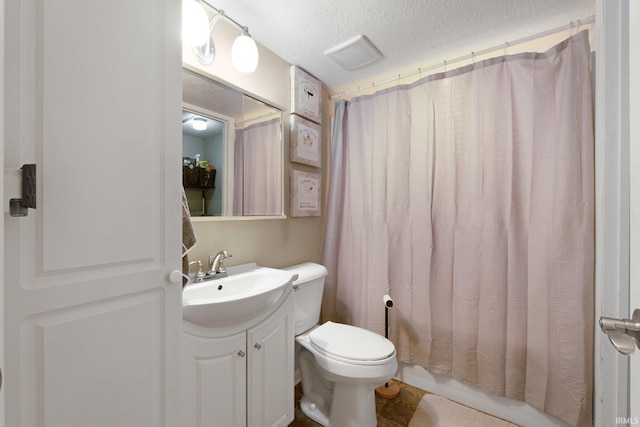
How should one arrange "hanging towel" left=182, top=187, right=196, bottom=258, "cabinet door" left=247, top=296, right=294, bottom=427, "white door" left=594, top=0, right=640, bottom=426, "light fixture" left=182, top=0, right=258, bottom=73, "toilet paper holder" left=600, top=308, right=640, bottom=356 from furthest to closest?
"light fixture" left=182, top=0, right=258, bottom=73 → "cabinet door" left=247, top=296, right=294, bottom=427 → "hanging towel" left=182, top=187, right=196, bottom=258 → "white door" left=594, top=0, right=640, bottom=426 → "toilet paper holder" left=600, top=308, right=640, bottom=356

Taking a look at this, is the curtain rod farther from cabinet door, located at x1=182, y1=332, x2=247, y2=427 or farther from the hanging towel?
cabinet door, located at x1=182, y1=332, x2=247, y2=427

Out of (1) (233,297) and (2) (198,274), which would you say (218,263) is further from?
(1) (233,297)

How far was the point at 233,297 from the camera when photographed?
0.94 m

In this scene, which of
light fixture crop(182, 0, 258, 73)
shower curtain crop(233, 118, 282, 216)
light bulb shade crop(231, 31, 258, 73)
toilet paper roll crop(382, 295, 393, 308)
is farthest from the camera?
toilet paper roll crop(382, 295, 393, 308)

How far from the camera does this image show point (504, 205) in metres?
1.44

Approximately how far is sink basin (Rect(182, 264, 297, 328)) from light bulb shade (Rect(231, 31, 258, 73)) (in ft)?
3.53

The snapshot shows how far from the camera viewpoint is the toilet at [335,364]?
4.11ft

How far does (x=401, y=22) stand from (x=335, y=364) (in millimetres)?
1770

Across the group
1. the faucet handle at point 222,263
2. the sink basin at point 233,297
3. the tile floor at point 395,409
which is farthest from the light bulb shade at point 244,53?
the tile floor at point 395,409

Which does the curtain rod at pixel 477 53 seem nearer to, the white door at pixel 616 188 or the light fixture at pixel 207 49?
the white door at pixel 616 188

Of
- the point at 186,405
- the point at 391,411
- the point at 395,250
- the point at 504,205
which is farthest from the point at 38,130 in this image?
the point at 391,411

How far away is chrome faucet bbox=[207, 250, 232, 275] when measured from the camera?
1286 mm

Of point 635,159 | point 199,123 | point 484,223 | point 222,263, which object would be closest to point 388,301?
point 484,223

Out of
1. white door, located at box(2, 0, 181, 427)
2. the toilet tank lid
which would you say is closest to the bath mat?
the toilet tank lid
